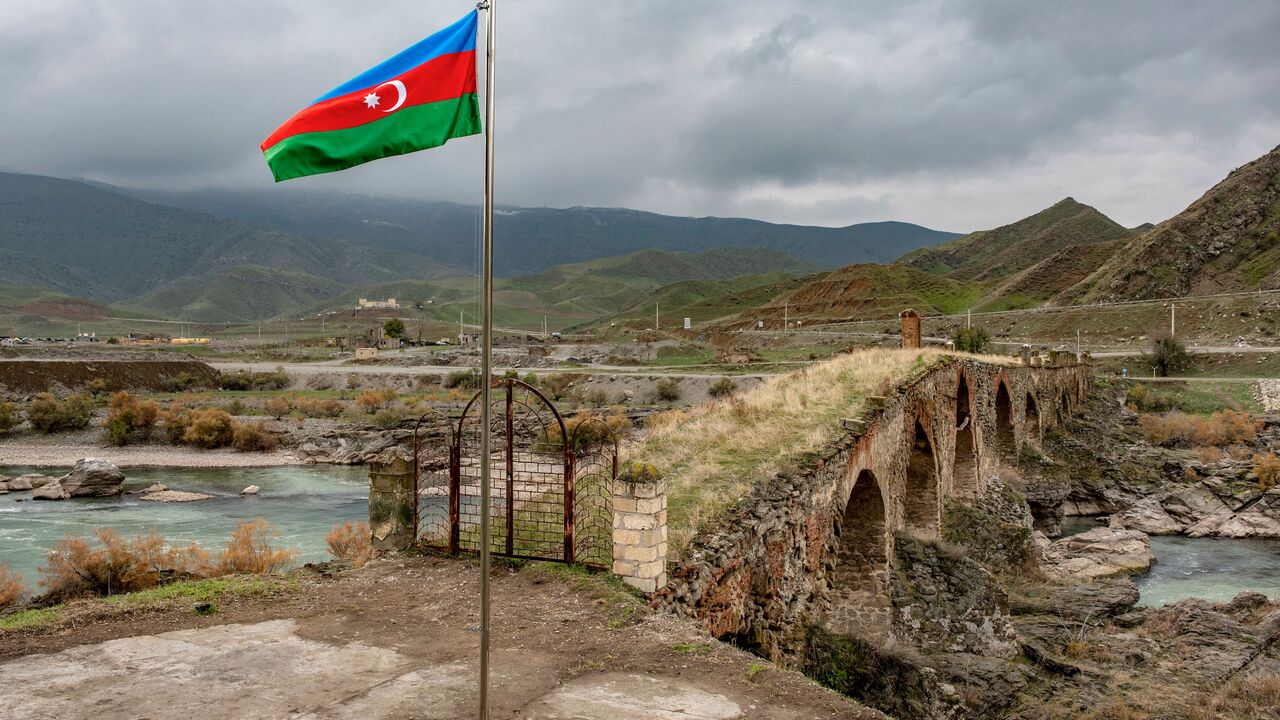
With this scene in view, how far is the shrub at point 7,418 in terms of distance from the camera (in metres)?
42.0

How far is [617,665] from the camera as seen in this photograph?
6.32 m

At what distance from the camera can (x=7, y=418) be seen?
139 feet

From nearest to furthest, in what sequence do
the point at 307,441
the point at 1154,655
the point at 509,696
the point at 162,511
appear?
the point at 509,696 < the point at 1154,655 < the point at 162,511 < the point at 307,441

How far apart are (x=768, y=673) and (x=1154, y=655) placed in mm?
12230

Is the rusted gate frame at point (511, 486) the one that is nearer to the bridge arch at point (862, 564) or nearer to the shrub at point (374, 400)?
the bridge arch at point (862, 564)

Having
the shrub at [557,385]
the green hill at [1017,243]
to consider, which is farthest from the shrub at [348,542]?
the green hill at [1017,243]

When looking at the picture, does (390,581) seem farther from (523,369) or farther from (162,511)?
(523,369)

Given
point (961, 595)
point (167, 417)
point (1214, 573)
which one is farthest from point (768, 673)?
point (167, 417)

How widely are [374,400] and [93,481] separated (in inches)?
817

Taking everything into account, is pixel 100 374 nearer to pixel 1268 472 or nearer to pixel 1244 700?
pixel 1244 700

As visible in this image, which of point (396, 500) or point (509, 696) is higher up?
point (396, 500)

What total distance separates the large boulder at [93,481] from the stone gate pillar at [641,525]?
28.2 meters

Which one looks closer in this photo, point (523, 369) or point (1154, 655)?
point (1154, 655)

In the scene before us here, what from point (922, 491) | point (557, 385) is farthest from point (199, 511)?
point (557, 385)
